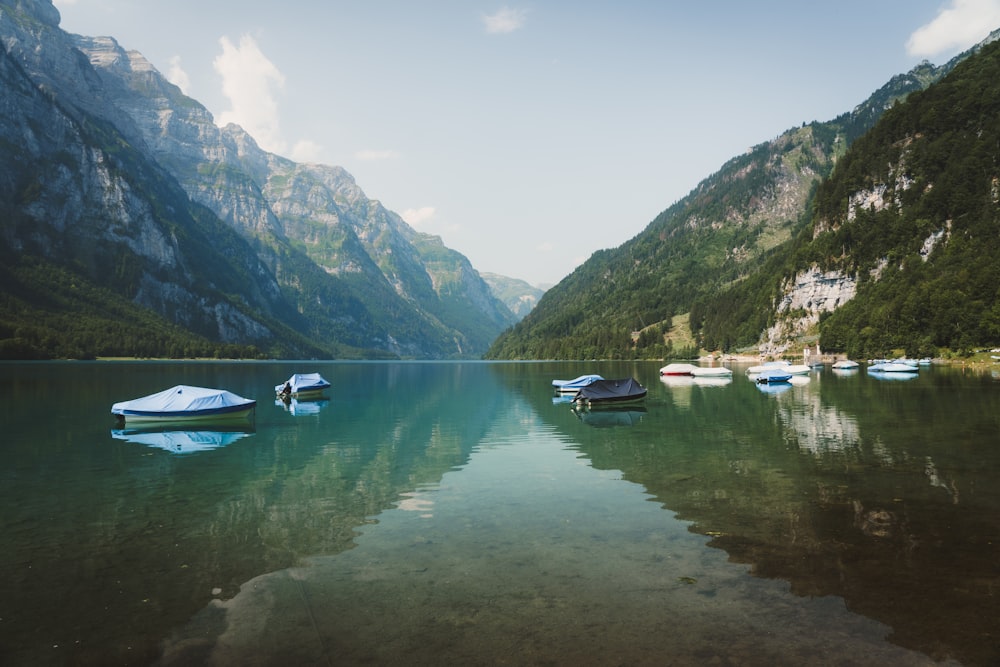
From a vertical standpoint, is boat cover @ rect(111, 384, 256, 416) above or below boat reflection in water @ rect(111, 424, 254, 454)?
above

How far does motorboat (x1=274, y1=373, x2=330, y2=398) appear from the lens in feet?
257

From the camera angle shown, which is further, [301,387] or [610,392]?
[301,387]

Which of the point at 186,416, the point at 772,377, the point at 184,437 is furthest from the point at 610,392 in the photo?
the point at 772,377

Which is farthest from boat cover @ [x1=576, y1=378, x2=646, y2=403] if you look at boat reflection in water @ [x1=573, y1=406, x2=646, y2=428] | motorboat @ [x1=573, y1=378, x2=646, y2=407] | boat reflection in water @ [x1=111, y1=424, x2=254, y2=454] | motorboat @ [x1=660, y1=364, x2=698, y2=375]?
motorboat @ [x1=660, y1=364, x2=698, y2=375]

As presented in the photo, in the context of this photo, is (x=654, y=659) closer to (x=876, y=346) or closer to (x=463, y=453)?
(x=463, y=453)

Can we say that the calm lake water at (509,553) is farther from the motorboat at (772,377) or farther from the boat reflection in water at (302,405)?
the motorboat at (772,377)

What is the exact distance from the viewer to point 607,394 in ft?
199

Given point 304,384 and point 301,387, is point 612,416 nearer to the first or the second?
point 301,387

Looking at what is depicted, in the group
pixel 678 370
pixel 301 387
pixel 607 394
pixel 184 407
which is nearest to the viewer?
pixel 184 407

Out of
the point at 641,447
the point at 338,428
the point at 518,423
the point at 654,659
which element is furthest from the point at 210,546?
the point at 518,423

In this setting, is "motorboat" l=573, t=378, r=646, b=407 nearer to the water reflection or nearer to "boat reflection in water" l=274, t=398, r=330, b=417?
the water reflection

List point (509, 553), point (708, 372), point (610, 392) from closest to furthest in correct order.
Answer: point (509, 553) → point (610, 392) → point (708, 372)

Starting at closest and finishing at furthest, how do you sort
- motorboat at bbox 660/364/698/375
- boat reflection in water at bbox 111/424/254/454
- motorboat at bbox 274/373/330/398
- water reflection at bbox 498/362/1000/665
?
water reflection at bbox 498/362/1000/665 < boat reflection in water at bbox 111/424/254/454 < motorboat at bbox 274/373/330/398 < motorboat at bbox 660/364/698/375

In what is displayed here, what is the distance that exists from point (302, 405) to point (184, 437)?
2609 cm
